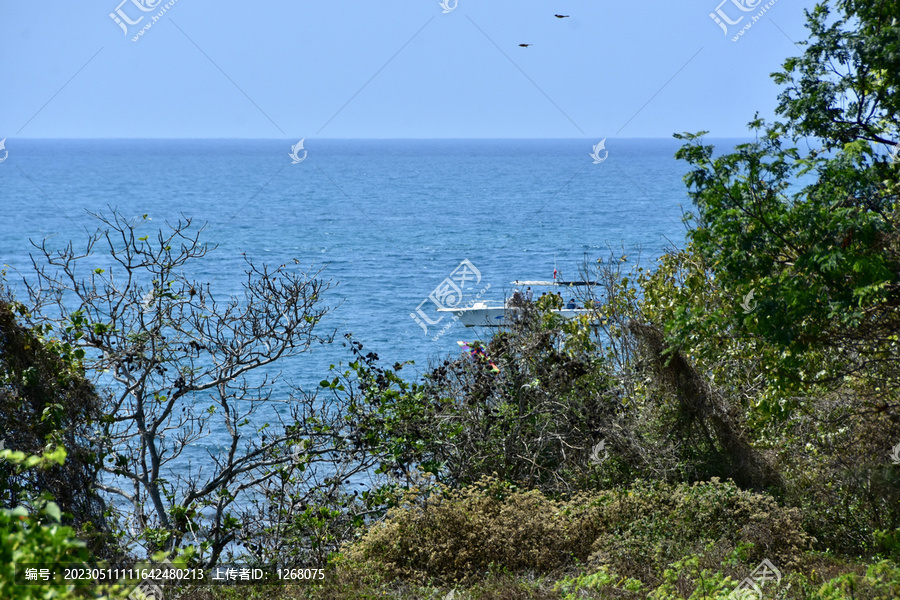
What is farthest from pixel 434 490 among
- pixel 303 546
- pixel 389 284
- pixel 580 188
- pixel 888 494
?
pixel 580 188

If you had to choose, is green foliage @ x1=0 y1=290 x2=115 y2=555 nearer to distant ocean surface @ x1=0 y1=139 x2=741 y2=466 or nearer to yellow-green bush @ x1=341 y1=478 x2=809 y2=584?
yellow-green bush @ x1=341 y1=478 x2=809 y2=584

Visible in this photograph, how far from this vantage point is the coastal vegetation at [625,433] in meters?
6.52

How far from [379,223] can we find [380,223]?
11 centimetres

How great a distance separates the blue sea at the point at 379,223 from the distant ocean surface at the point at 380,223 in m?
0.18

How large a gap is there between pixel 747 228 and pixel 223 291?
33.0m

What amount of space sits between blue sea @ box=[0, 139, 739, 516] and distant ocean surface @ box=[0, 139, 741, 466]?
176 millimetres

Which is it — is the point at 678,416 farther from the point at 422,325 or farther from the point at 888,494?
the point at 422,325

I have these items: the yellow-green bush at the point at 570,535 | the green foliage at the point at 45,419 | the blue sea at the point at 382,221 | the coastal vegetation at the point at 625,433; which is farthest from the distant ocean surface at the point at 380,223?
the yellow-green bush at the point at 570,535

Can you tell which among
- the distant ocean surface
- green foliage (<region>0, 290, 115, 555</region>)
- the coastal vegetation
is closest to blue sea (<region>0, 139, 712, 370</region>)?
the distant ocean surface

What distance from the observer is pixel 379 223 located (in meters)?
A: 72.5

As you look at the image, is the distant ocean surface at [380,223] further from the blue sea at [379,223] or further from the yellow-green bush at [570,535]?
the yellow-green bush at [570,535]

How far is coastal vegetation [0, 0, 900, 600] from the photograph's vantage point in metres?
6.52

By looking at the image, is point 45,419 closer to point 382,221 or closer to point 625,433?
point 625,433

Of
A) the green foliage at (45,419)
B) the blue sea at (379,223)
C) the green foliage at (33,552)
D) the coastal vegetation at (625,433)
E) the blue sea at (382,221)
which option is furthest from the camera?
the blue sea at (382,221)
